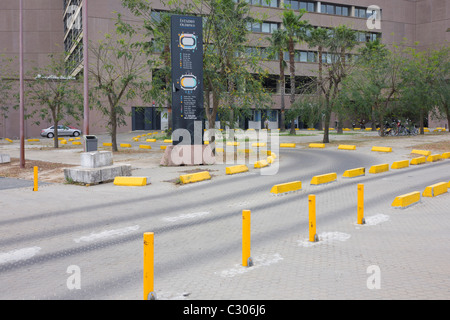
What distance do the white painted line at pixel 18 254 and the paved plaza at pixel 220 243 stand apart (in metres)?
0.04

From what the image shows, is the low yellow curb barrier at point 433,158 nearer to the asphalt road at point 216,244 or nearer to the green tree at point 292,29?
the asphalt road at point 216,244

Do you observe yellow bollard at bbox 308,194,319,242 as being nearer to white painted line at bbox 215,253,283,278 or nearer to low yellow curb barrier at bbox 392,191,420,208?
white painted line at bbox 215,253,283,278

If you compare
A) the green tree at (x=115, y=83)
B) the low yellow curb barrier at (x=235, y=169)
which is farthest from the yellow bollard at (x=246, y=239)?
the green tree at (x=115, y=83)

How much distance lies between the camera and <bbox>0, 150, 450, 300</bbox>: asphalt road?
22.3ft

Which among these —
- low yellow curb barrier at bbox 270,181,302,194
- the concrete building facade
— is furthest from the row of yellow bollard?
the concrete building facade

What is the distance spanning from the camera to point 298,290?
260 inches

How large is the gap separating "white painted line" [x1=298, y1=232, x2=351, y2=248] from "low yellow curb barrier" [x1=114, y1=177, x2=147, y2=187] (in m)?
8.67

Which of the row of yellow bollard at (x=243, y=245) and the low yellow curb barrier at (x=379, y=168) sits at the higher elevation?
the low yellow curb barrier at (x=379, y=168)

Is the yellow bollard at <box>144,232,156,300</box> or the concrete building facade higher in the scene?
the concrete building facade

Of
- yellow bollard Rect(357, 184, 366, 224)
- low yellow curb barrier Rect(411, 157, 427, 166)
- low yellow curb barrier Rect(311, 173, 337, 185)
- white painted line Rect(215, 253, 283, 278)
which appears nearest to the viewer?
white painted line Rect(215, 253, 283, 278)

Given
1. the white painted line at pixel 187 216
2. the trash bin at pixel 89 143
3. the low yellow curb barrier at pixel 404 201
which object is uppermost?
the trash bin at pixel 89 143

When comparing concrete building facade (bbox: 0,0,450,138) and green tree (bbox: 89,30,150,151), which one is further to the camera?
concrete building facade (bbox: 0,0,450,138)

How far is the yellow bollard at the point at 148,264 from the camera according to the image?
5.86 m
